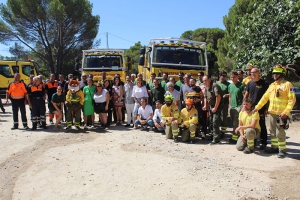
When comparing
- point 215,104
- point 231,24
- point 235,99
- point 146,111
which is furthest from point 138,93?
point 231,24

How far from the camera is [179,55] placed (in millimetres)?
10445

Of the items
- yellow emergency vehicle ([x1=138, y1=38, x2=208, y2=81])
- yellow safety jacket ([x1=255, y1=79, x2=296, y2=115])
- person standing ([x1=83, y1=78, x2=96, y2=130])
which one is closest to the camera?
yellow safety jacket ([x1=255, y1=79, x2=296, y2=115])

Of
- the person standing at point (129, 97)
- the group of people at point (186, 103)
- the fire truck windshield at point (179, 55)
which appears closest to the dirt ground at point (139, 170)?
the group of people at point (186, 103)

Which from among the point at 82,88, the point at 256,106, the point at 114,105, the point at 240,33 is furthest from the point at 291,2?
the point at 82,88

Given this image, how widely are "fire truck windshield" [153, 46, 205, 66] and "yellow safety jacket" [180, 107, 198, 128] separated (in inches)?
120

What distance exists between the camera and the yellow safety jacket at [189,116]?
297 inches

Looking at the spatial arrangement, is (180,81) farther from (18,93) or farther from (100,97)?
(18,93)

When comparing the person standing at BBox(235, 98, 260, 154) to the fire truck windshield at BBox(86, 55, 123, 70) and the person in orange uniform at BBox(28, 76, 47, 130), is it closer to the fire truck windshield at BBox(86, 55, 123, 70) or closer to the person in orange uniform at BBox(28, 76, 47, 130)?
the person in orange uniform at BBox(28, 76, 47, 130)

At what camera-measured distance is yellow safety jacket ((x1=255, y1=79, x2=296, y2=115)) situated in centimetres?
588

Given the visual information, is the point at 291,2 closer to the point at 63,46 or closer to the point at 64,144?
the point at 64,144

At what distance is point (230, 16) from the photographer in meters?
25.4

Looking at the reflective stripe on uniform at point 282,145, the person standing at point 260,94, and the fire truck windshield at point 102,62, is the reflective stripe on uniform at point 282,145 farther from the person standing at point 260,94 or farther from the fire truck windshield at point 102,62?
the fire truck windshield at point 102,62

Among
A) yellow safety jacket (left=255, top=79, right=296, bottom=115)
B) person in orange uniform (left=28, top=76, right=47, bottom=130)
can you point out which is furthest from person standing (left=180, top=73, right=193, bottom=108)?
person in orange uniform (left=28, top=76, right=47, bottom=130)

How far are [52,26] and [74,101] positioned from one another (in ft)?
75.9
